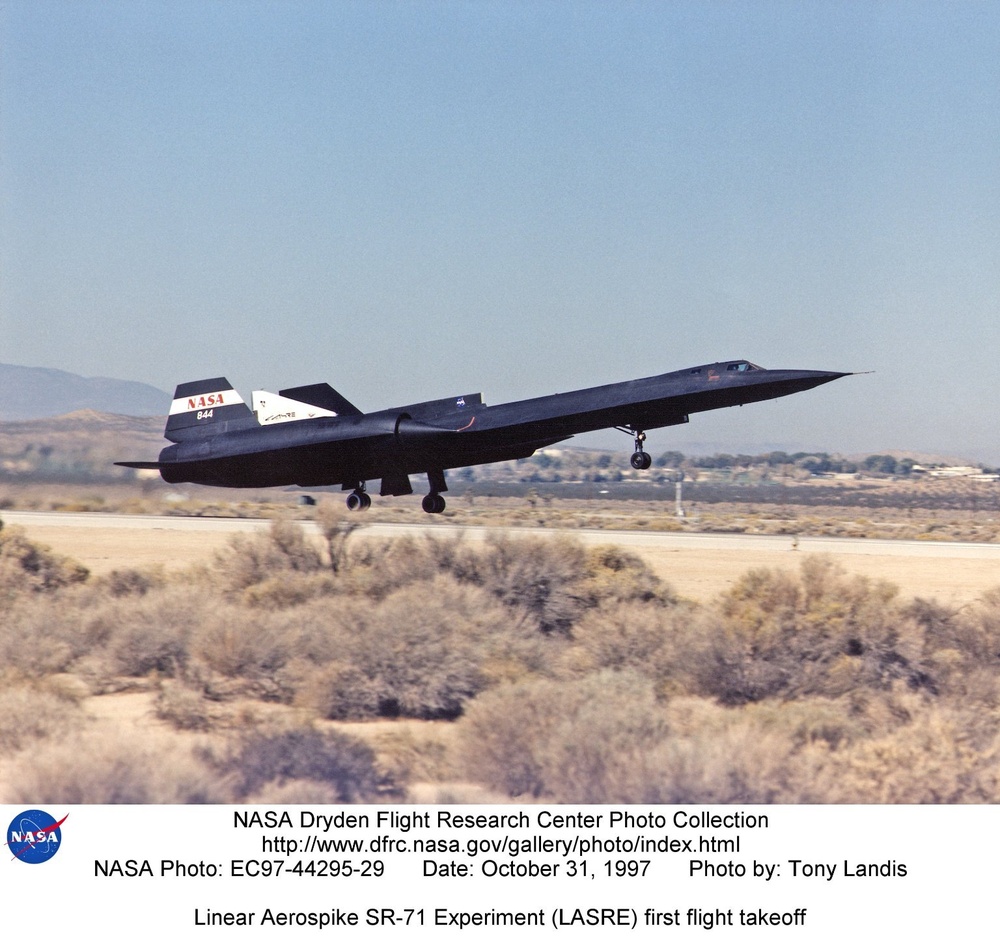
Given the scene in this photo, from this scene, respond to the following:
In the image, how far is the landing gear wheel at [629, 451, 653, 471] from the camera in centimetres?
1742

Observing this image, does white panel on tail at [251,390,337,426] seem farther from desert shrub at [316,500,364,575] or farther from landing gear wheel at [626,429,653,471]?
desert shrub at [316,500,364,575]

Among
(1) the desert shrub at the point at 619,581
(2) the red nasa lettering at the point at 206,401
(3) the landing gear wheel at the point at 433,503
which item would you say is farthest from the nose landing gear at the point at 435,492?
(1) the desert shrub at the point at 619,581

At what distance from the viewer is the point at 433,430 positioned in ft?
62.9

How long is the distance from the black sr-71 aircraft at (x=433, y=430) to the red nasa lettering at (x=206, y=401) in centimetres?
99

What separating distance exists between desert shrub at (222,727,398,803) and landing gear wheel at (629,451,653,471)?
585 cm

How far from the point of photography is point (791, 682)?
19812 mm

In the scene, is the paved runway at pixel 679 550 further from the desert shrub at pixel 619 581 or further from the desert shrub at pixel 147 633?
the desert shrub at pixel 147 633

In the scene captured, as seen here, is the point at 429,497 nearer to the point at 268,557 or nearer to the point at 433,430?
the point at 433,430

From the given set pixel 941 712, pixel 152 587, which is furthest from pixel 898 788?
pixel 152 587

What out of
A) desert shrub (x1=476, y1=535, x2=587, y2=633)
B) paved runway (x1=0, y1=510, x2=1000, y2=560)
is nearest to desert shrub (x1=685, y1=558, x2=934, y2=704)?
desert shrub (x1=476, y1=535, x2=587, y2=633)

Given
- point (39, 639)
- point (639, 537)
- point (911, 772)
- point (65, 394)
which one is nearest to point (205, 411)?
point (39, 639)

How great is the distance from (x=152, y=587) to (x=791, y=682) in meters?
16.2

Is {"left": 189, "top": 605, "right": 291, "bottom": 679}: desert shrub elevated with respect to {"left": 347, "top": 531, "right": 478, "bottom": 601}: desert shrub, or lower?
lower
